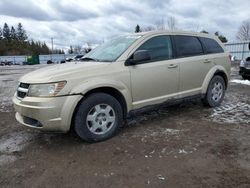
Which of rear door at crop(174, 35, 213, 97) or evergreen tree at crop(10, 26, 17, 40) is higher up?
evergreen tree at crop(10, 26, 17, 40)

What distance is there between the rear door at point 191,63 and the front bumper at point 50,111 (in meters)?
2.45

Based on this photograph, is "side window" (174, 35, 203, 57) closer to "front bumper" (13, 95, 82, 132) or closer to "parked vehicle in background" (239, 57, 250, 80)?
"front bumper" (13, 95, 82, 132)

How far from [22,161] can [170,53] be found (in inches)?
133

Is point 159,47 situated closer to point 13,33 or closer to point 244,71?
point 244,71

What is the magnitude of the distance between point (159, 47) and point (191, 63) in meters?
0.87

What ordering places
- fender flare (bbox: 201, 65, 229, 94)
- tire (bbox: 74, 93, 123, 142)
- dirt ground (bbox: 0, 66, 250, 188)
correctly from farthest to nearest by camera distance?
fender flare (bbox: 201, 65, 229, 94) → tire (bbox: 74, 93, 123, 142) → dirt ground (bbox: 0, 66, 250, 188)

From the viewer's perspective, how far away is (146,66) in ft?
17.4

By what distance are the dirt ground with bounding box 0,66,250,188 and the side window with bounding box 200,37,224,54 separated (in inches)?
61.9

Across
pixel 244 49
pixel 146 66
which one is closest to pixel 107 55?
pixel 146 66

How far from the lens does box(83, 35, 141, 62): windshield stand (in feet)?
17.3

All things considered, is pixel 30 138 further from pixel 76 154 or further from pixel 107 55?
pixel 107 55

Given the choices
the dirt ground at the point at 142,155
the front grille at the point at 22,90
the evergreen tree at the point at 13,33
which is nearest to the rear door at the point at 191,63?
the dirt ground at the point at 142,155

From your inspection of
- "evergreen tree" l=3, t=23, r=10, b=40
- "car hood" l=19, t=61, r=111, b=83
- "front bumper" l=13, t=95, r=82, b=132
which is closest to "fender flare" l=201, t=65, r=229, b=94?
"car hood" l=19, t=61, r=111, b=83

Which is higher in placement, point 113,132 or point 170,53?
point 170,53
